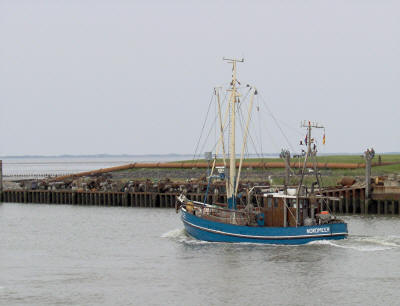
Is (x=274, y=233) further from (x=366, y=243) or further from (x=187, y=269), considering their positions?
(x=187, y=269)

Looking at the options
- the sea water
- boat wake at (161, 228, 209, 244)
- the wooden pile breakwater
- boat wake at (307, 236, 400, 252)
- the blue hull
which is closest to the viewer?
the sea water

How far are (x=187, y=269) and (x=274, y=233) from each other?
27.1ft

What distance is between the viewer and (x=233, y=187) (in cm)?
5284

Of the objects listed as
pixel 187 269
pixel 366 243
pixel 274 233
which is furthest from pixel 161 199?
pixel 187 269

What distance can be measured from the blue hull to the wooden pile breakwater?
1639 mm

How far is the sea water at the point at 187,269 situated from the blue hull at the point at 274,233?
0.52 metres

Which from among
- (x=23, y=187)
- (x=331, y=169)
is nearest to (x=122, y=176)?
(x=23, y=187)

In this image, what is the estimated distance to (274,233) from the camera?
1921 inches

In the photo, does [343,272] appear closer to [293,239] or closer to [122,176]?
[293,239]

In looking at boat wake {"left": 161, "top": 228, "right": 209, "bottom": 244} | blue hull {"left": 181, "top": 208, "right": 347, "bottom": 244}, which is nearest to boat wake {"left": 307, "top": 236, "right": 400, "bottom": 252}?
blue hull {"left": 181, "top": 208, "right": 347, "bottom": 244}

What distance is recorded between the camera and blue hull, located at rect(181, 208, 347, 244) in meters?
48.3

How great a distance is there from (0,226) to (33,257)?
1972 centimetres

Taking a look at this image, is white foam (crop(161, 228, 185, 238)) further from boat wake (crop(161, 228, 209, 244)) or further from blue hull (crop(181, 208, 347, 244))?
blue hull (crop(181, 208, 347, 244))

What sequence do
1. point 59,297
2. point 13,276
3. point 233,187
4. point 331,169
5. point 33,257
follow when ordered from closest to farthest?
1. point 59,297
2. point 13,276
3. point 33,257
4. point 233,187
5. point 331,169
